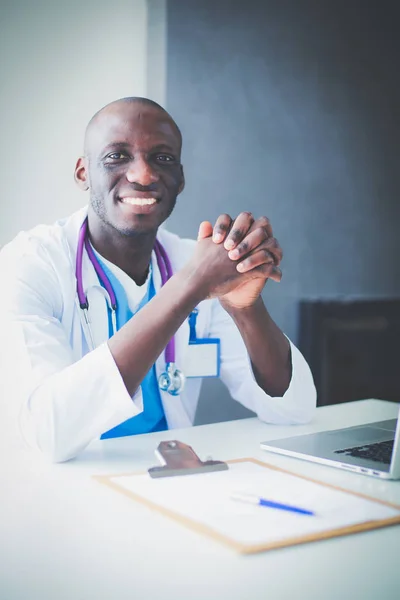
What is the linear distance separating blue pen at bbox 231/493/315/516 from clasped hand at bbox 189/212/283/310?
484 mm

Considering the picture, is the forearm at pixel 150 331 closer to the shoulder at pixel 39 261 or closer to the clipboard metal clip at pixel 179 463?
the clipboard metal clip at pixel 179 463

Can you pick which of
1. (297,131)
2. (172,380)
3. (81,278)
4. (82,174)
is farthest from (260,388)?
(297,131)

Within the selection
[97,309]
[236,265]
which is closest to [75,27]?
[97,309]

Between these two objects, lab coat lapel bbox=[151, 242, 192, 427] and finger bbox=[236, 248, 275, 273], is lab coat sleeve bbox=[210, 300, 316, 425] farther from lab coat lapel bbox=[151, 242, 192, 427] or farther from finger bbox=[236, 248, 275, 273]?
finger bbox=[236, 248, 275, 273]

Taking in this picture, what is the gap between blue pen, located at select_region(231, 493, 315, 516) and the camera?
2.51ft

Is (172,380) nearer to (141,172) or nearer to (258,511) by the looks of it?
(141,172)

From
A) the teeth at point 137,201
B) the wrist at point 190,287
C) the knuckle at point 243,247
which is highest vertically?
the teeth at point 137,201

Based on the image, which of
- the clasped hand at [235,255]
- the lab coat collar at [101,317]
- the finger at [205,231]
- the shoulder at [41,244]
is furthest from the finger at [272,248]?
the shoulder at [41,244]

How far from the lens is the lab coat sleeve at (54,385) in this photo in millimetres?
1047

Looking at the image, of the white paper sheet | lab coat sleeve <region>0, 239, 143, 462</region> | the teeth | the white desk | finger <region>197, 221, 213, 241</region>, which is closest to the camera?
the white desk

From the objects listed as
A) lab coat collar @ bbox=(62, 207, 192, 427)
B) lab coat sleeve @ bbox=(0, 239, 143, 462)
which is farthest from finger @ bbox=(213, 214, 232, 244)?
lab coat sleeve @ bbox=(0, 239, 143, 462)

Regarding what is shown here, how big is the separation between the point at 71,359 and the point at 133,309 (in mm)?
275

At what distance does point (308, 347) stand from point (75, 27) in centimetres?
154

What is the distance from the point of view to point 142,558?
0.66 meters
